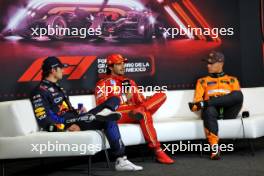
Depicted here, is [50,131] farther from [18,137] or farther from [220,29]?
[220,29]

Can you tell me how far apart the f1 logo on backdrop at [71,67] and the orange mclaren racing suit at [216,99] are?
139 centimetres

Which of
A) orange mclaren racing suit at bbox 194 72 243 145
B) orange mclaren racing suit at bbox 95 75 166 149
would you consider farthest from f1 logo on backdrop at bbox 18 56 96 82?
orange mclaren racing suit at bbox 194 72 243 145

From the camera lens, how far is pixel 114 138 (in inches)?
177

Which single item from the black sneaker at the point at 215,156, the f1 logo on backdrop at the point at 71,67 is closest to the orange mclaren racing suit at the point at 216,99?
the black sneaker at the point at 215,156

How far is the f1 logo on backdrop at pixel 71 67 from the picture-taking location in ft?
18.4

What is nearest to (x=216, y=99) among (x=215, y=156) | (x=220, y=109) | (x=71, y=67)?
(x=220, y=109)

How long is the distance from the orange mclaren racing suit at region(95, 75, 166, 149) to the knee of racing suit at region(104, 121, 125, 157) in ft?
1.48

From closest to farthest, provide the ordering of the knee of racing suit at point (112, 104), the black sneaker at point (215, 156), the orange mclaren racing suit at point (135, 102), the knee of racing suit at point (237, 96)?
the knee of racing suit at point (112, 104) → the orange mclaren racing suit at point (135, 102) → the black sneaker at point (215, 156) → the knee of racing suit at point (237, 96)

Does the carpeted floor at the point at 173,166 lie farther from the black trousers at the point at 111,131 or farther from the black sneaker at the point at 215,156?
the black trousers at the point at 111,131

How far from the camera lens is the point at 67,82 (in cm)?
580

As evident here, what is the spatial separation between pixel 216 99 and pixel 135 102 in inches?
36.1

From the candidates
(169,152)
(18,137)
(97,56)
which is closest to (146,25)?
(97,56)

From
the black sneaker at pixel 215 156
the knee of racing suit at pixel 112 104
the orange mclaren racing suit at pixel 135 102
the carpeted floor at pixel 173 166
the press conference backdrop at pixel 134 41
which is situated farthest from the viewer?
the press conference backdrop at pixel 134 41

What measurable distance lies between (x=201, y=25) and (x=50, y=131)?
9.73ft
